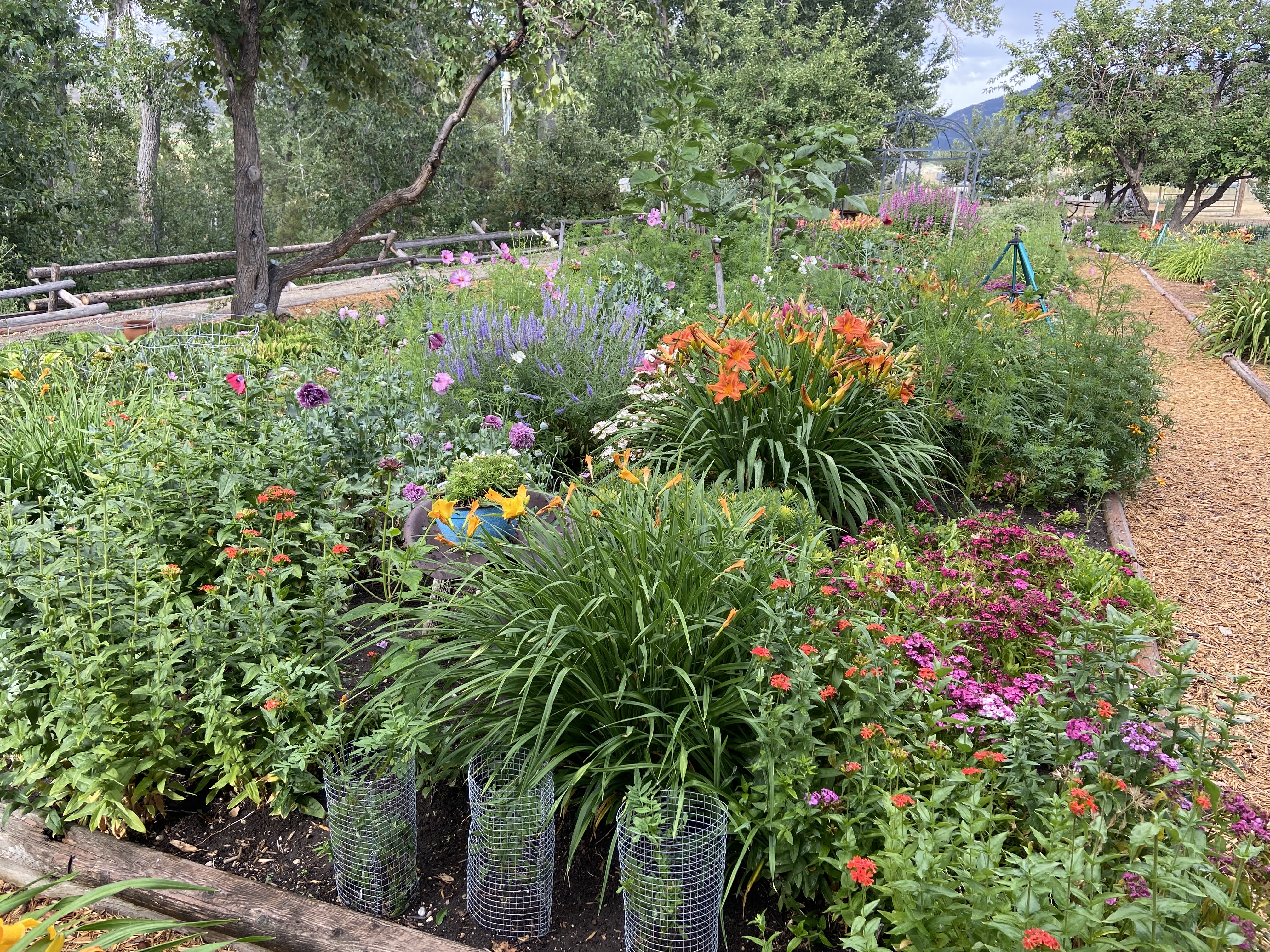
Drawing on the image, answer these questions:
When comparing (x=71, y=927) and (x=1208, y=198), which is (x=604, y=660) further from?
(x=1208, y=198)

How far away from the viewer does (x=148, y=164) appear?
17625 millimetres

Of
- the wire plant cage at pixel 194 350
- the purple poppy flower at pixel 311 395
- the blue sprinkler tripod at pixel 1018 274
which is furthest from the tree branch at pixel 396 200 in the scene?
the purple poppy flower at pixel 311 395

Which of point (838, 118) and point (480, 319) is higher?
point (838, 118)

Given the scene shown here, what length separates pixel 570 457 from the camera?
4477 millimetres

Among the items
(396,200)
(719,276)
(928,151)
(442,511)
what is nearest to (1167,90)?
(928,151)

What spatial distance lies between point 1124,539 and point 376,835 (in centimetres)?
366

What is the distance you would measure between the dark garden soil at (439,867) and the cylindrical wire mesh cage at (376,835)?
6cm

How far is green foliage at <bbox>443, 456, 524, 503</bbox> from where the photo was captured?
9.71ft

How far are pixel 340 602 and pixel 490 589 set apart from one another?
520 millimetres

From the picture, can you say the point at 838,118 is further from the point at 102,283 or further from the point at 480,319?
the point at 480,319

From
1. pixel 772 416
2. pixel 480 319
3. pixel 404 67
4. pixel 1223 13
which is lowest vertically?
pixel 772 416

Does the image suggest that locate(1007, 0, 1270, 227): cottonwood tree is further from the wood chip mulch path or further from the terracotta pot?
the terracotta pot

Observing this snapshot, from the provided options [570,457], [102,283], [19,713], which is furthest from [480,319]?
[102,283]

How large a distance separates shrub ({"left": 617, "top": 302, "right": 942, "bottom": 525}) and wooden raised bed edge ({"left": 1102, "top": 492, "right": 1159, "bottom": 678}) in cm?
96
